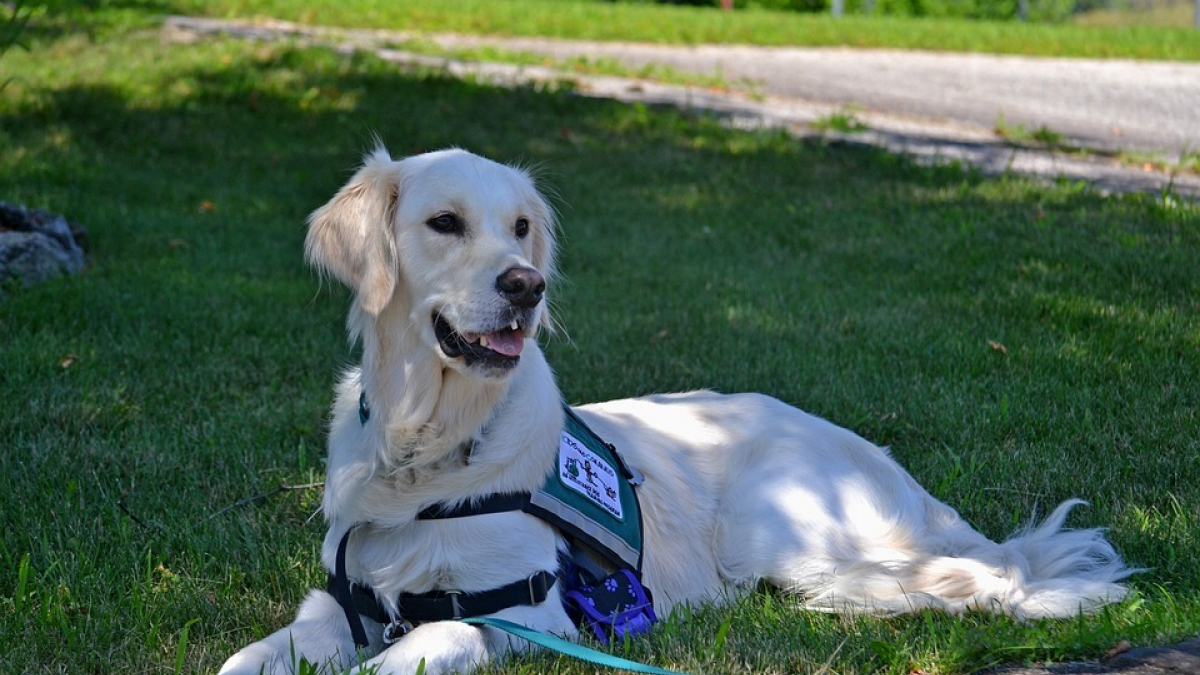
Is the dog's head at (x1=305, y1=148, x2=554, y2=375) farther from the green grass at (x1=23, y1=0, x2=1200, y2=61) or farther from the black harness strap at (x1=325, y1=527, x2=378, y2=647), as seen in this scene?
the green grass at (x1=23, y1=0, x2=1200, y2=61)

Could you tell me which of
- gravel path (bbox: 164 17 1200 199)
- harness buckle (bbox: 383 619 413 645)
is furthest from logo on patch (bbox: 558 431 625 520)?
gravel path (bbox: 164 17 1200 199)

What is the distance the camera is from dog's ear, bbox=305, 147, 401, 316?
3.41 m

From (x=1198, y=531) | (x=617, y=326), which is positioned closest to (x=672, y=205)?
(x=617, y=326)

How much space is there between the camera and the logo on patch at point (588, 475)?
11.2 feet

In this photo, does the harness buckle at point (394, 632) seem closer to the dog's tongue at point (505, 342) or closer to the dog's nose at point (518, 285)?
the dog's tongue at point (505, 342)

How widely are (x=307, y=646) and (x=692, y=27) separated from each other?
2071cm

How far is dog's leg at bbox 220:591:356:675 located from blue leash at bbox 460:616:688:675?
1.27 feet

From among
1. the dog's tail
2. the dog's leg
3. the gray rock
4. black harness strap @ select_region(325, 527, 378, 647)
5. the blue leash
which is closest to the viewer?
the blue leash

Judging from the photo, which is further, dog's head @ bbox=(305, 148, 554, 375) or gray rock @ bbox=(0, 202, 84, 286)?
gray rock @ bbox=(0, 202, 84, 286)

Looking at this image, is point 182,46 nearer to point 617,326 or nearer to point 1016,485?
point 617,326

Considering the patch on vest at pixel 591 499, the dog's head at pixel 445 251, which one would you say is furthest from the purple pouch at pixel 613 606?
the dog's head at pixel 445 251

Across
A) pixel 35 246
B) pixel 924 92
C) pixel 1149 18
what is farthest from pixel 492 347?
pixel 1149 18

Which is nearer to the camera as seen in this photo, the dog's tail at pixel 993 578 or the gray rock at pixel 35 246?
the dog's tail at pixel 993 578

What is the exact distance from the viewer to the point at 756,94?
14.4 metres
